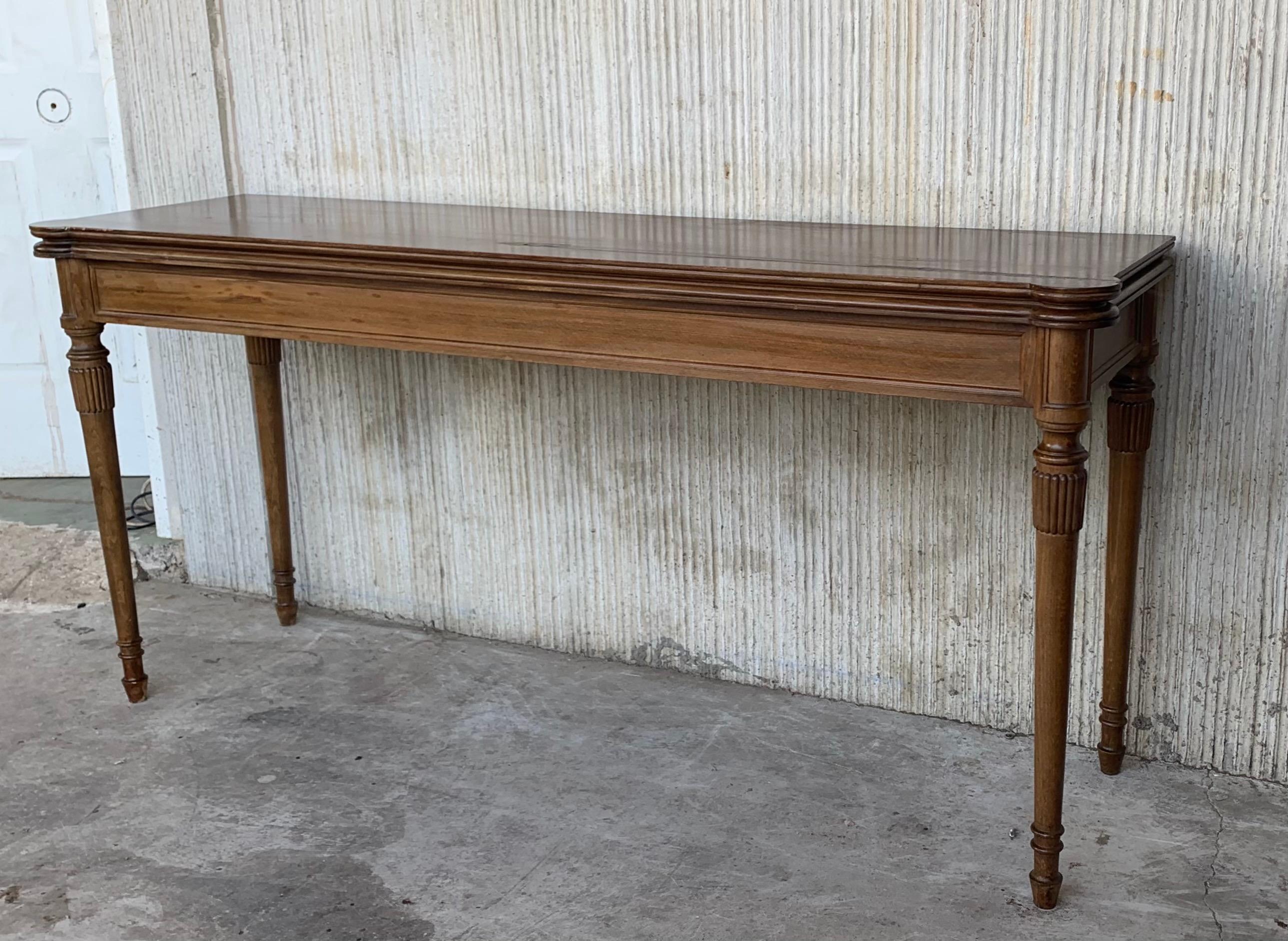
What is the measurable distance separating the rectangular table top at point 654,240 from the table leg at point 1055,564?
0.12 metres

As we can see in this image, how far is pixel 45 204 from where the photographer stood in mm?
3830

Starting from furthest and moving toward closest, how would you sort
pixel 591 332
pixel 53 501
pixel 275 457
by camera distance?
pixel 53 501 < pixel 275 457 < pixel 591 332

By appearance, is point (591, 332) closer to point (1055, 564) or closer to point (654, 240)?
point (654, 240)

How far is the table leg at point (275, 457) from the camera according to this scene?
3.02 meters

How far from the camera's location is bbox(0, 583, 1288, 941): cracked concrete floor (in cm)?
207

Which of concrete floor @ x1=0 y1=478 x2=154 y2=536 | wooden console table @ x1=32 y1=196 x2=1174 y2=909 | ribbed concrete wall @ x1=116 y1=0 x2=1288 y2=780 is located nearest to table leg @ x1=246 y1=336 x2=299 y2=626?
ribbed concrete wall @ x1=116 y1=0 x2=1288 y2=780

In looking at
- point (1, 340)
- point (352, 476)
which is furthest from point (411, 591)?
point (1, 340)

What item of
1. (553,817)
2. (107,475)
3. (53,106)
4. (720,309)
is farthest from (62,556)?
(720,309)

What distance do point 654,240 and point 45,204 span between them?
7.47 ft

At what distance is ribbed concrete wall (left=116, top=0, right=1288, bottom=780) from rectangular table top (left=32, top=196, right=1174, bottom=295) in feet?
0.36

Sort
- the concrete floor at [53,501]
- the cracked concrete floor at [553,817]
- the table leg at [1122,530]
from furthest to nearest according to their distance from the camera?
the concrete floor at [53,501] → the table leg at [1122,530] → the cracked concrete floor at [553,817]

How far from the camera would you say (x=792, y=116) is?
250 centimetres

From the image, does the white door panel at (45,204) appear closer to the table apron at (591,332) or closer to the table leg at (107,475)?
the table leg at (107,475)

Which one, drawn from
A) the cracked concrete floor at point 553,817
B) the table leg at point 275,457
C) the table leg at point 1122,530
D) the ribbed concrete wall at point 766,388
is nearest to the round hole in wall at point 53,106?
the ribbed concrete wall at point 766,388
